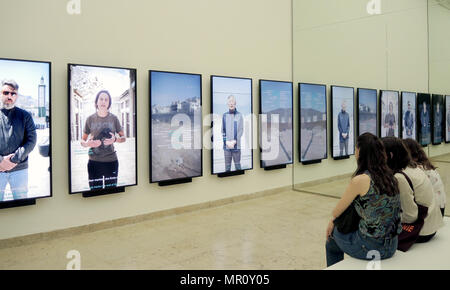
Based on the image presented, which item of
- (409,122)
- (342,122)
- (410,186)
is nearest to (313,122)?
(342,122)

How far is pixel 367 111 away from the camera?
23.5ft

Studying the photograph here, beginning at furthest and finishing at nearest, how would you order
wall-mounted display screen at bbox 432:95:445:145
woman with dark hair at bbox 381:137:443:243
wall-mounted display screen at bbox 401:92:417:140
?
1. wall-mounted display screen at bbox 401:92:417:140
2. wall-mounted display screen at bbox 432:95:445:145
3. woman with dark hair at bbox 381:137:443:243

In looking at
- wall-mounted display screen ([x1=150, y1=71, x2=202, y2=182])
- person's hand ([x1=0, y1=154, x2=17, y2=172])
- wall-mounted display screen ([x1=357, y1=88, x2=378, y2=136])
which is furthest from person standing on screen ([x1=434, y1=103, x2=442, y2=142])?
person's hand ([x1=0, y1=154, x2=17, y2=172])

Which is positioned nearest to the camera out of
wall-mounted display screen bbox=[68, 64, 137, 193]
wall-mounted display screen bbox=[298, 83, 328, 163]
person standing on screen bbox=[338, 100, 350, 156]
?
wall-mounted display screen bbox=[68, 64, 137, 193]

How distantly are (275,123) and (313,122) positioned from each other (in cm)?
97

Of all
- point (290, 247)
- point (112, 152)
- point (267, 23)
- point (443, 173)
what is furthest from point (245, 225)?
point (267, 23)

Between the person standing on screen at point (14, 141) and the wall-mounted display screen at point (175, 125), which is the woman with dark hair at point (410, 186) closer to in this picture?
the wall-mounted display screen at point (175, 125)

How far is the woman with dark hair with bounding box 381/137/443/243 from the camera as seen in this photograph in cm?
301

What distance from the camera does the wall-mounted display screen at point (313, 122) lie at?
26.1 feet

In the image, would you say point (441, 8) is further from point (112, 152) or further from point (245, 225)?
point (112, 152)

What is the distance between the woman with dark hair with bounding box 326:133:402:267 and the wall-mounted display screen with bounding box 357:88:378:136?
448 cm

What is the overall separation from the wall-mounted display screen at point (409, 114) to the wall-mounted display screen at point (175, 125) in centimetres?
363

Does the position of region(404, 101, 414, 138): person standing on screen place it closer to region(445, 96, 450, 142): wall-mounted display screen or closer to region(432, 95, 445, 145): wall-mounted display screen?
region(432, 95, 445, 145): wall-mounted display screen
